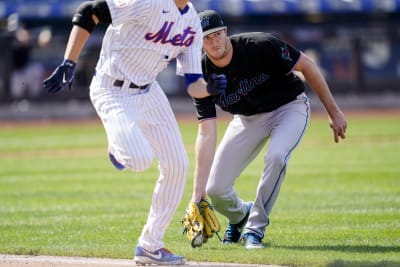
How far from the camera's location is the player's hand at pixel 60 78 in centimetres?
510

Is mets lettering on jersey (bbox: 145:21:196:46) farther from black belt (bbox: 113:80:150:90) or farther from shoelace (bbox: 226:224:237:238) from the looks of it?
shoelace (bbox: 226:224:237:238)

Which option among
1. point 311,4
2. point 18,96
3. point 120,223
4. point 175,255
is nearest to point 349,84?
point 311,4

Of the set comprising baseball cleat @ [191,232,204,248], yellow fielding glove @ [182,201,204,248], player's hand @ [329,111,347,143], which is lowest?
baseball cleat @ [191,232,204,248]

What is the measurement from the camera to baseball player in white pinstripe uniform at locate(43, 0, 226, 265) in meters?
5.12

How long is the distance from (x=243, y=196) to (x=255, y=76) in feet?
11.3

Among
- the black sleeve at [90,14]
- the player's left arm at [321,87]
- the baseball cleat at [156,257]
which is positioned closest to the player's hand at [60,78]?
the black sleeve at [90,14]

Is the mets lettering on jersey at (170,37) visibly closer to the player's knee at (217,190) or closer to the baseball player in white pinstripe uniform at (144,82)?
the baseball player in white pinstripe uniform at (144,82)

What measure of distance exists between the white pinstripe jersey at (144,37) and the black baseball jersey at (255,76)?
0.92 metres

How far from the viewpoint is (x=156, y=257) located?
5.46m

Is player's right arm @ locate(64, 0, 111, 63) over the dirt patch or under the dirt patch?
over

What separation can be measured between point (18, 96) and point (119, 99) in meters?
20.7

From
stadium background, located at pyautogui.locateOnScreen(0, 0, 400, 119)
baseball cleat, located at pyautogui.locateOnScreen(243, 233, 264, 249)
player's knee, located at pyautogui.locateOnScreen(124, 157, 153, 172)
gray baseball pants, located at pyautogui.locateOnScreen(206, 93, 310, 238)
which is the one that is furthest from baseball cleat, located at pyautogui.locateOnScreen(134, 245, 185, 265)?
stadium background, located at pyautogui.locateOnScreen(0, 0, 400, 119)

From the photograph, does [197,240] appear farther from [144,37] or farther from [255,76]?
[144,37]

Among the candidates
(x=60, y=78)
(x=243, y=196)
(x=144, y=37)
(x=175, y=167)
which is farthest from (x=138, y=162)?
(x=243, y=196)
